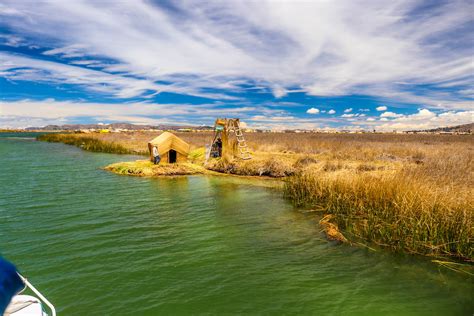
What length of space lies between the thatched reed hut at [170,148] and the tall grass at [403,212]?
1205cm

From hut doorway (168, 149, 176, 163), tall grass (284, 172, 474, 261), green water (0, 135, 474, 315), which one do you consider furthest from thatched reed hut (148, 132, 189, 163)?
tall grass (284, 172, 474, 261)

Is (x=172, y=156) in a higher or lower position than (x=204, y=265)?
higher

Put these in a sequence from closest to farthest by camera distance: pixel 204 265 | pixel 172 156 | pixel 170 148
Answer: pixel 204 265
pixel 170 148
pixel 172 156

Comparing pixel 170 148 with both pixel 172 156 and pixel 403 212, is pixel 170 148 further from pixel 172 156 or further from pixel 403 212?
pixel 403 212

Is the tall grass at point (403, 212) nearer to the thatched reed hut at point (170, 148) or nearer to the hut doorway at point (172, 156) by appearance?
the thatched reed hut at point (170, 148)

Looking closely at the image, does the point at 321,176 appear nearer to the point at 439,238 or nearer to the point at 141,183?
the point at 439,238

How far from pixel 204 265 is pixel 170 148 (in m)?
14.5

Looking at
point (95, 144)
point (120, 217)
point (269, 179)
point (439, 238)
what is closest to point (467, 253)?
point (439, 238)

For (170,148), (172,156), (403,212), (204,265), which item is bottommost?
(204,265)

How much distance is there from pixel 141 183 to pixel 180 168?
375 cm

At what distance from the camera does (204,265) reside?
698 cm

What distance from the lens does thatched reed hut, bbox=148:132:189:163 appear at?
20223mm

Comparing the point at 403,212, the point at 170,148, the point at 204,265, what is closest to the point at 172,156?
the point at 170,148

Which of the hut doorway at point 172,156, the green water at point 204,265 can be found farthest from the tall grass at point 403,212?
the hut doorway at point 172,156
